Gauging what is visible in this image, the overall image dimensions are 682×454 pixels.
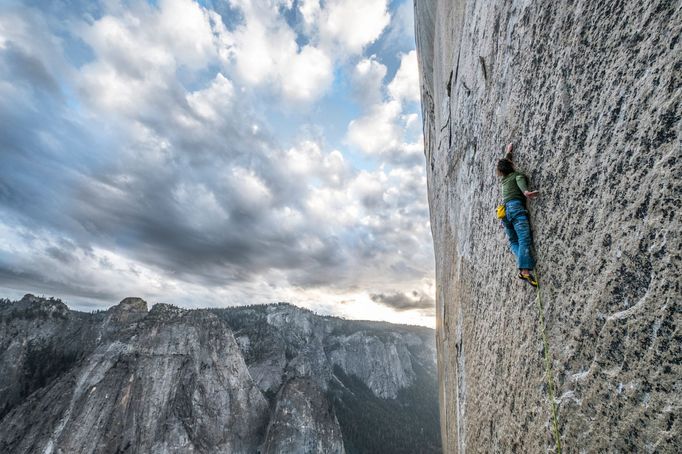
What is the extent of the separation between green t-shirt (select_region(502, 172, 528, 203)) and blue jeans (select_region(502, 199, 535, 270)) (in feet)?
0.20

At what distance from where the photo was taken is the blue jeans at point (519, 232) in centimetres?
317

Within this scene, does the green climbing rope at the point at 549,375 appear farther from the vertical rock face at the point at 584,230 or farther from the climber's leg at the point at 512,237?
the climber's leg at the point at 512,237

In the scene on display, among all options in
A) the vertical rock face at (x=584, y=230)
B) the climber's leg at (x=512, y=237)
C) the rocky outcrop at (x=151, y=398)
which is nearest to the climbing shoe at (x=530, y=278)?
the vertical rock face at (x=584, y=230)

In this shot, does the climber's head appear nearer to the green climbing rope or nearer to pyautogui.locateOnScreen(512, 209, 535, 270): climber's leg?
pyautogui.locateOnScreen(512, 209, 535, 270): climber's leg

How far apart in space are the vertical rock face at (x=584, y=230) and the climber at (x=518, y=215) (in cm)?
10

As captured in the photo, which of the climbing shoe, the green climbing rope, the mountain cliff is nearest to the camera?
the green climbing rope

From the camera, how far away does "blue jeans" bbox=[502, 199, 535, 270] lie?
317 centimetres

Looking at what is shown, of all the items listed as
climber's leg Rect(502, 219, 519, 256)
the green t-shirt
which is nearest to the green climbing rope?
climber's leg Rect(502, 219, 519, 256)

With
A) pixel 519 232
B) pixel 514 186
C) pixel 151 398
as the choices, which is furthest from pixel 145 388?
pixel 514 186

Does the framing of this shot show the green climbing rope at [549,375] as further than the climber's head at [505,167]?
No

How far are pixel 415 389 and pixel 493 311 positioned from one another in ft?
556

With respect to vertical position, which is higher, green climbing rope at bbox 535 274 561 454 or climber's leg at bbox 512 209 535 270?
climber's leg at bbox 512 209 535 270

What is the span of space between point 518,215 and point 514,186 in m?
0.33

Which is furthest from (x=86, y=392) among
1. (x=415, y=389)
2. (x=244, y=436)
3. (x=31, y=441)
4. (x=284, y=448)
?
(x=415, y=389)
